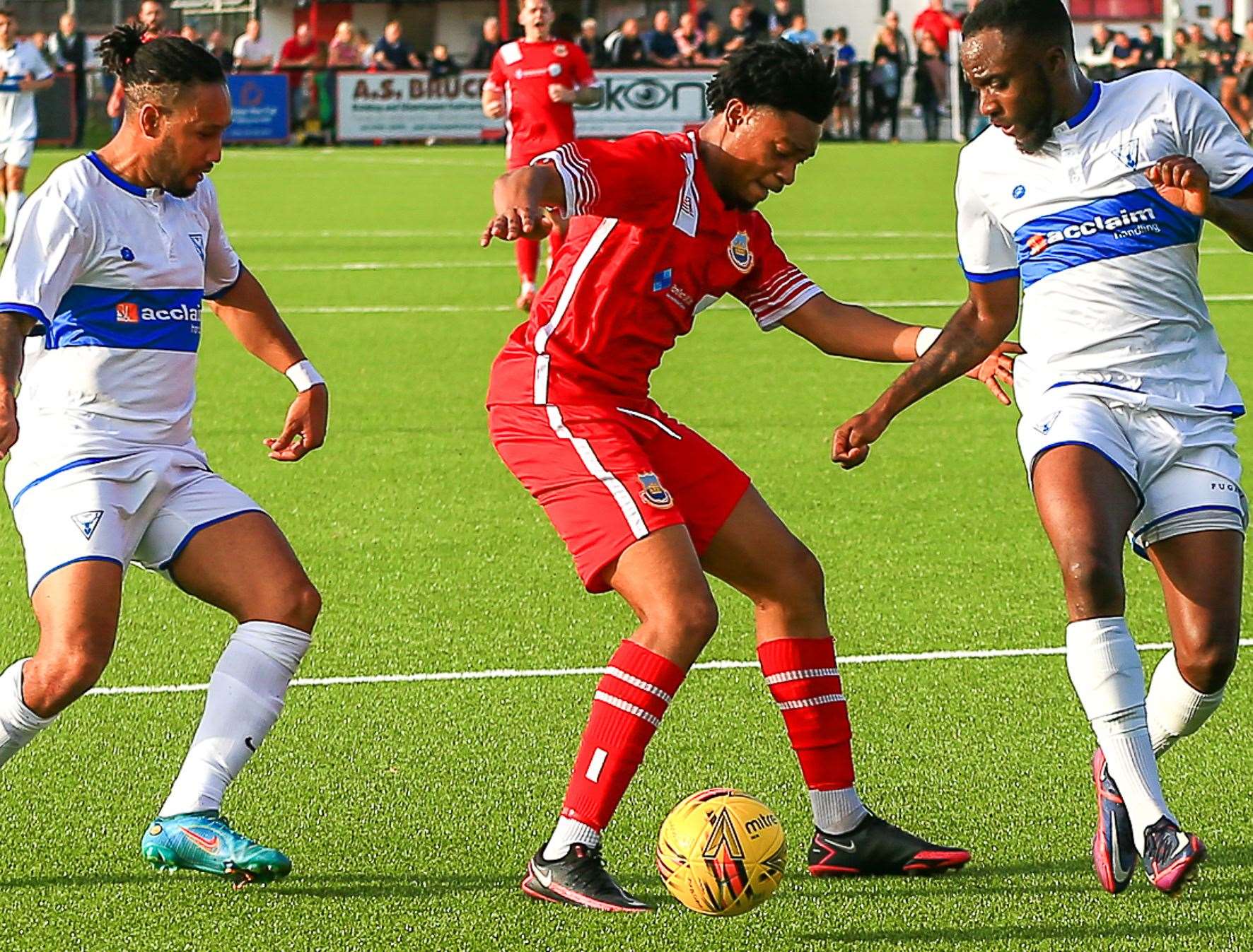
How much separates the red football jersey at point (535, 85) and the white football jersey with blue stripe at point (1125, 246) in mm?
11084

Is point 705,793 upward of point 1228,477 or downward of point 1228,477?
downward

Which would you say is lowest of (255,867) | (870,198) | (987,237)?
(870,198)

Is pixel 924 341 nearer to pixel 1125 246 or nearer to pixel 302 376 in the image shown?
pixel 1125 246

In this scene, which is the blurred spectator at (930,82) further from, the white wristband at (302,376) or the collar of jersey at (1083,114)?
the white wristband at (302,376)

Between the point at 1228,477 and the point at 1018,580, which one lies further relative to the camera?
the point at 1018,580

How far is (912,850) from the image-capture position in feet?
15.0

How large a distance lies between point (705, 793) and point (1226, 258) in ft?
46.3

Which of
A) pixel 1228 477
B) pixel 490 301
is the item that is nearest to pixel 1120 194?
pixel 1228 477

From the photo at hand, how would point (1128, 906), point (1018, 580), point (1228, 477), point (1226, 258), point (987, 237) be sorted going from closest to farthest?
point (1128, 906), point (1228, 477), point (987, 237), point (1018, 580), point (1226, 258)

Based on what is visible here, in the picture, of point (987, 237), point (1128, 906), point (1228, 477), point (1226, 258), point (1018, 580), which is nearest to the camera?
point (1128, 906)

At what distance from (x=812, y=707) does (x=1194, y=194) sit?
1.49 m

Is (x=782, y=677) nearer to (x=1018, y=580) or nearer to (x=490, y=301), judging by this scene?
(x=1018, y=580)

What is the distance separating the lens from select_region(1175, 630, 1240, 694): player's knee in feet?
15.2

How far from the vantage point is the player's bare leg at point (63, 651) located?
14.4 feet
